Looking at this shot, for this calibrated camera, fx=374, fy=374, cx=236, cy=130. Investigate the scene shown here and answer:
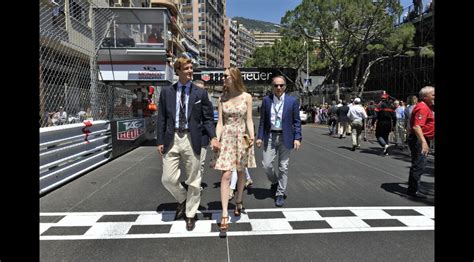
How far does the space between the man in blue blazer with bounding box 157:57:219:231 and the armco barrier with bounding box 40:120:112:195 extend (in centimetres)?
266

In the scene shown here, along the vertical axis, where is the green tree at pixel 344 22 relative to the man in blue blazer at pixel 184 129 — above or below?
above

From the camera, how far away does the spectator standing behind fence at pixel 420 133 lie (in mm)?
5402

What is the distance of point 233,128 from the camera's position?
13.7 feet

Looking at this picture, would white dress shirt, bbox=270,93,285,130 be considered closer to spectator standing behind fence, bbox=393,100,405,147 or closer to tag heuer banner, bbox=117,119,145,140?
tag heuer banner, bbox=117,119,145,140

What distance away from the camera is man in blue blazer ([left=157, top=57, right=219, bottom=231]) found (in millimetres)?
4047

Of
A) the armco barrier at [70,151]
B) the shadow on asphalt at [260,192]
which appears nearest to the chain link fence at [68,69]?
the armco barrier at [70,151]

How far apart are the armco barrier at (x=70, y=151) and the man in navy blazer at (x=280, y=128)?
133 inches

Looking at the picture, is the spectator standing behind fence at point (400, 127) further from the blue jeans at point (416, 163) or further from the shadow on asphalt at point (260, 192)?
the shadow on asphalt at point (260, 192)

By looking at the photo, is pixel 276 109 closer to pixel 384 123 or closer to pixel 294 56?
pixel 384 123

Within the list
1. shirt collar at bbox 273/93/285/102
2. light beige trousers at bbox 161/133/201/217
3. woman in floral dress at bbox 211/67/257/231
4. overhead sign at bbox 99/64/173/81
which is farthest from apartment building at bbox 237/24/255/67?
light beige trousers at bbox 161/133/201/217

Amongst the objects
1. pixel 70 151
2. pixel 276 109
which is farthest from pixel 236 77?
pixel 70 151

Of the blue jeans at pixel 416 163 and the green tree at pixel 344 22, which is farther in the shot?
the green tree at pixel 344 22
